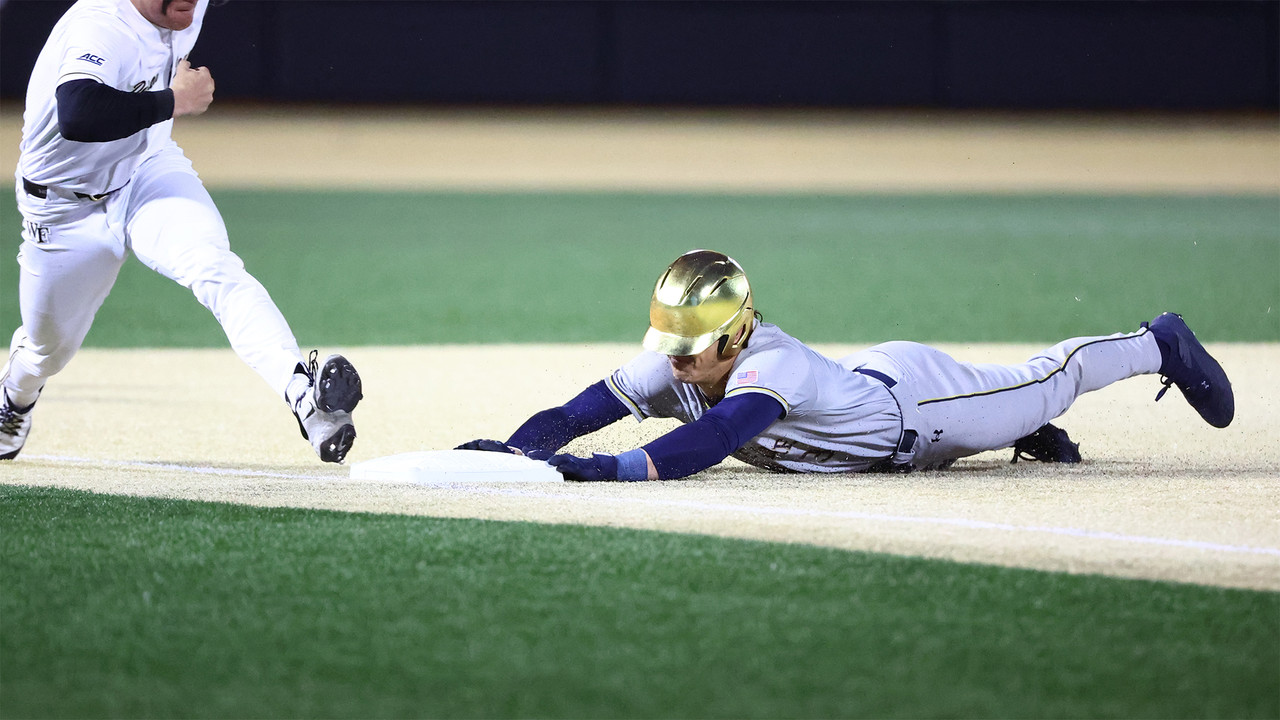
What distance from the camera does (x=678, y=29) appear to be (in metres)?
24.1

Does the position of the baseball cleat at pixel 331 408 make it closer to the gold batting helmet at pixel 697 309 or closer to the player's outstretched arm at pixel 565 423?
the player's outstretched arm at pixel 565 423

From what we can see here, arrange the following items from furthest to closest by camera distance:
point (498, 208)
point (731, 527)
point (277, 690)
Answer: point (498, 208)
point (731, 527)
point (277, 690)

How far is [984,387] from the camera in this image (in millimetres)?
4977

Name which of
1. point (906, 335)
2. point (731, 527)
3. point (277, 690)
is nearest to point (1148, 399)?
point (906, 335)

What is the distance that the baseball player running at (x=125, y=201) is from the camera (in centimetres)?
453

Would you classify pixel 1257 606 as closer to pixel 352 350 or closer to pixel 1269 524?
pixel 1269 524

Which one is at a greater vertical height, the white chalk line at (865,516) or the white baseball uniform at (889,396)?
the white baseball uniform at (889,396)

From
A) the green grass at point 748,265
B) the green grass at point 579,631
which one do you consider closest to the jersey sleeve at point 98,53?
the green grass at point 579,631

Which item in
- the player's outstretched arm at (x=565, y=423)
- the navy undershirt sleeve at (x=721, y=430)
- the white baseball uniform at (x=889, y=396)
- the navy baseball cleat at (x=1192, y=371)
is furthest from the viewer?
the navy baseball cleat at (x=1192, y=371)

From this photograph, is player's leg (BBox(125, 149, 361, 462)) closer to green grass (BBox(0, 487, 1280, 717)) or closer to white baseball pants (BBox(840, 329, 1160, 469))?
green grass (BBox(0, 487, 1280, 717))

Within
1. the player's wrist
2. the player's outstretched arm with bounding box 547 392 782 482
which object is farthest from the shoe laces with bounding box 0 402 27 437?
the player's wrist

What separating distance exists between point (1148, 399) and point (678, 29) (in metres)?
17.8

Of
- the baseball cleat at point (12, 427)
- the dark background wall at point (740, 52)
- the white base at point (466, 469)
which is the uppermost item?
the dark background wall at point (740, 52)

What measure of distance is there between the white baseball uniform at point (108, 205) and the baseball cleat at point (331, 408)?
0.24 metres
